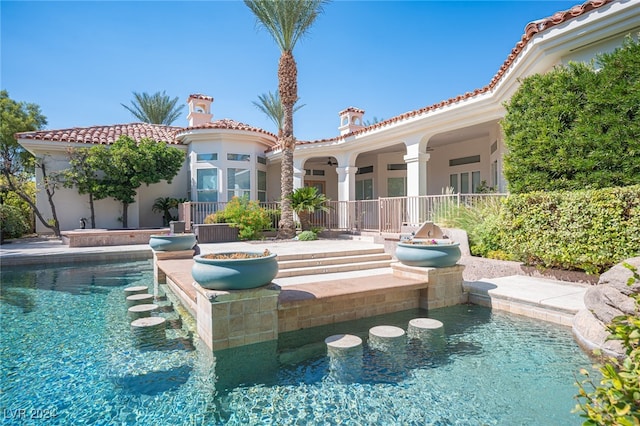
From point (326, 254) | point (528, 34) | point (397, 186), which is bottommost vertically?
point (326, 254)

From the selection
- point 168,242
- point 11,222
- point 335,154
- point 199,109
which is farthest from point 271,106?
point 168,242

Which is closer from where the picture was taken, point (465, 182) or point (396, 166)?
point (465, 182)

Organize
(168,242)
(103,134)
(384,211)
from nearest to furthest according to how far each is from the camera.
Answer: (168,242) → (384,211) → (103,134)

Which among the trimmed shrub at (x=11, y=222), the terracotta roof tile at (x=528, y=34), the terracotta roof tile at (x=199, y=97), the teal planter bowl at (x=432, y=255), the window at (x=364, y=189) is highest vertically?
the terracotta roof tile at (x=199, y=97)

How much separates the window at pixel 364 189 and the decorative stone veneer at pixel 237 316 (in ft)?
48.3

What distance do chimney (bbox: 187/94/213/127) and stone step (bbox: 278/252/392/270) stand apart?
43.4 ft

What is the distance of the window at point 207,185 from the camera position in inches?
684

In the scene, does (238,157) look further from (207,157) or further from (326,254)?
Result: (326,254)

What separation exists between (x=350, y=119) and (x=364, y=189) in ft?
13.9

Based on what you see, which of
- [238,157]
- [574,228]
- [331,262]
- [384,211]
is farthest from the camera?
[238,157]

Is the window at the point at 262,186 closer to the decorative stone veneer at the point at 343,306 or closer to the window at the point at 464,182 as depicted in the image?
the window at the point at 464,182

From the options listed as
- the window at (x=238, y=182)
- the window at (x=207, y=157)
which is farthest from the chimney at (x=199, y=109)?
the window at (x=238, y=182)

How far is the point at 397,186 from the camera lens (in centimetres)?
1830

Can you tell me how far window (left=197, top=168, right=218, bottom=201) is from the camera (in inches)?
684
